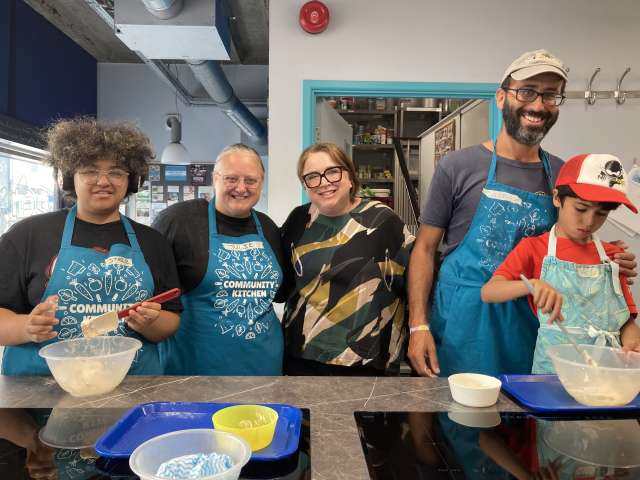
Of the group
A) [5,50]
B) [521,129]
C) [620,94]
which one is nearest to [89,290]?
[521,129]

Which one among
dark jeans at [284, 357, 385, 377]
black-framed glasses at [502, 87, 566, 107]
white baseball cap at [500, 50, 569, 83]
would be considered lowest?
dark jeans at [284, 357, 385, 377]

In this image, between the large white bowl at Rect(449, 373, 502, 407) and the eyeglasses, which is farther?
the eyeglasses

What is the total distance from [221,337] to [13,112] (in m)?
3.73

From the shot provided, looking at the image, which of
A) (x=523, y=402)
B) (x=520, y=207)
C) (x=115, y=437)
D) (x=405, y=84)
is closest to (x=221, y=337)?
(x=115, y=437)

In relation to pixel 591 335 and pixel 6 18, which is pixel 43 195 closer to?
pixel 6 18

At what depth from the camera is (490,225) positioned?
1684 millimetres

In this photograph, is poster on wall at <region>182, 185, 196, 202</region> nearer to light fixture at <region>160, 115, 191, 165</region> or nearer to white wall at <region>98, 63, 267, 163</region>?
white wall at <region>98, 63, 267, 163</region>

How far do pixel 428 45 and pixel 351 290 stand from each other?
76.3 inches

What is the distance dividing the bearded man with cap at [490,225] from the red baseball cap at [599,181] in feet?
0.72

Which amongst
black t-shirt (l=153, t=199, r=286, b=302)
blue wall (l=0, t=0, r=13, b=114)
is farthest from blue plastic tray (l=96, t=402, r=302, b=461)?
blue wall (l=0, t=0, r=13, b=114)

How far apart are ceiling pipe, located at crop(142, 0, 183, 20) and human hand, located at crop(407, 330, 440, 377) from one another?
2.53 meters

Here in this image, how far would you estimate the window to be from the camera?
432 cm

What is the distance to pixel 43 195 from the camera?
499 cm

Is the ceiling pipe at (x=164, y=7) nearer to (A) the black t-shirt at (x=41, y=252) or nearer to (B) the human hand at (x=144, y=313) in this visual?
(A) the black t-shirt at (x=41, y=252)
